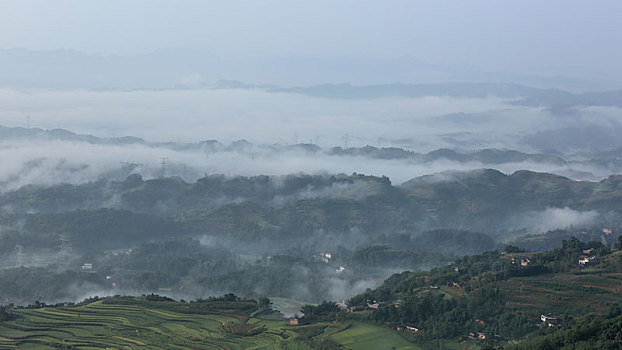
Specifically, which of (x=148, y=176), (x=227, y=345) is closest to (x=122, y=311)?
(x=227, y=345)

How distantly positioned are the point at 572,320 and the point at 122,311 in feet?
111

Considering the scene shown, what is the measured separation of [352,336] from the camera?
194 feet

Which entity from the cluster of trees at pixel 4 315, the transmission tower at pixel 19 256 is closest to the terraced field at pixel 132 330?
the cluster of trees at pixel 4 315

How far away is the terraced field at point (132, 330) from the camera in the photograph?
54.1 metres

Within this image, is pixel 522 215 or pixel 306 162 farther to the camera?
pixel 306 162

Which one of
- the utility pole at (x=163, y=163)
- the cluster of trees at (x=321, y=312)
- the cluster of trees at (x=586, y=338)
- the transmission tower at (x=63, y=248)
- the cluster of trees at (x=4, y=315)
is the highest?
the cluster of trees at (x=586, y=338)

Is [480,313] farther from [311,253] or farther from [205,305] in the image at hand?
[311,253]

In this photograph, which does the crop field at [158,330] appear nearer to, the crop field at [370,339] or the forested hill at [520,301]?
the crop field at [370,339]

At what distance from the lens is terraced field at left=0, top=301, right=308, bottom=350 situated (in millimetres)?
54062

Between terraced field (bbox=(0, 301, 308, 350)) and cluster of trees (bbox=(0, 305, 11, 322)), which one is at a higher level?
cluster of trees (bbox=(0, 305, 11, 322))

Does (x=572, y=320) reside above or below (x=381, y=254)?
above

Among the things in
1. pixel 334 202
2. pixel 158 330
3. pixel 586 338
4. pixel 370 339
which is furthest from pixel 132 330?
pixel 334 202

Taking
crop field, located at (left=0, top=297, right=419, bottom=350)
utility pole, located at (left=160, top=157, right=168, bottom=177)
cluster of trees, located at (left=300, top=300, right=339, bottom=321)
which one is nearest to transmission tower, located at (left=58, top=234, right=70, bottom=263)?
crop field, located at (left=0, top=297, right=419, bottom=350)

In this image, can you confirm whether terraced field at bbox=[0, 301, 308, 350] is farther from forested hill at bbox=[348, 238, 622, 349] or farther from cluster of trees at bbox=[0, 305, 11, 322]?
forested hill at bbox=[348, 238, 622, 349]
